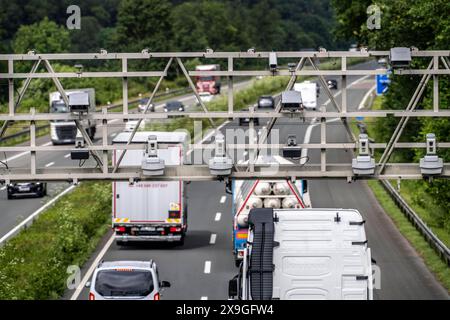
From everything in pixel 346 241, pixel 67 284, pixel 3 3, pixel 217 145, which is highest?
pixel 3 3

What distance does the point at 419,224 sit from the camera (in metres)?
45.9

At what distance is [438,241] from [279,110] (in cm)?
1509

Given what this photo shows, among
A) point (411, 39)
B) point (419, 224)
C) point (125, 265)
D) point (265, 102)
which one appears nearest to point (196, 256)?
point (419, 224)

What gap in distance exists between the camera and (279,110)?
27.8m

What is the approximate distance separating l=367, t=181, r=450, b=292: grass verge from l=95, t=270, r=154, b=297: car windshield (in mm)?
10564

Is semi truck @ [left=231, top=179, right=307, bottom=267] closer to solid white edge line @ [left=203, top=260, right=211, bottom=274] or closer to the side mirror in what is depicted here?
solid white edge line @ [left=203, top=260, right=211, bottom=274]

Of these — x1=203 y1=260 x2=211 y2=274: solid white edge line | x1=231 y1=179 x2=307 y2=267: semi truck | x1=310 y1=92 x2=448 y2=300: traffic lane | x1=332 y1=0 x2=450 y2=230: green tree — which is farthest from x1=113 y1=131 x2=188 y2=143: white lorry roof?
x1=332 y1=0 x2=450 y2=230: green tree

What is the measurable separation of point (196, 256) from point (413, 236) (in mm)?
8597

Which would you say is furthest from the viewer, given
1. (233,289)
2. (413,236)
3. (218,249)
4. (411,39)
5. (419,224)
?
(411,39)

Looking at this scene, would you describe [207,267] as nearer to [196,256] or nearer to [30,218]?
[196,256]

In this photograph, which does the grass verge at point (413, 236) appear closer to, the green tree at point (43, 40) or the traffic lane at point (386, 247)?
the traffic lane at point (386, 247)
